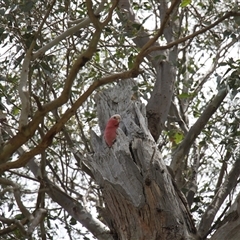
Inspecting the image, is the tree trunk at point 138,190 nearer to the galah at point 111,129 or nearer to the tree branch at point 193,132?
the galah at point 111,129

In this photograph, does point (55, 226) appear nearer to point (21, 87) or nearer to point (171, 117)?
point (171, 117)

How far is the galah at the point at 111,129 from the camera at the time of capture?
353 cm

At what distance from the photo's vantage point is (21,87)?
2971 mm

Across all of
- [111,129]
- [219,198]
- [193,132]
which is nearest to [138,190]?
[111,129]

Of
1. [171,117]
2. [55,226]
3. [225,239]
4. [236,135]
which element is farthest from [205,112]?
[55,226]

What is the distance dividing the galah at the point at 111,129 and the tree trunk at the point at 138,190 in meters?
0.03

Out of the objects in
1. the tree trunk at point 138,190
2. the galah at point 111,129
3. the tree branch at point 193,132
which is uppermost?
→ the tree branch at point 193,132

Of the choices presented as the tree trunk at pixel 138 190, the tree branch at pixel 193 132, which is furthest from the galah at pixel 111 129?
the tree branch at pixel 193 132

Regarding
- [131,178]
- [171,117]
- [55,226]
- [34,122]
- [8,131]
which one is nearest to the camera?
[34,122]

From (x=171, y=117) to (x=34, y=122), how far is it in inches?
92.3

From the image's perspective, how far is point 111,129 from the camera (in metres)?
3.59

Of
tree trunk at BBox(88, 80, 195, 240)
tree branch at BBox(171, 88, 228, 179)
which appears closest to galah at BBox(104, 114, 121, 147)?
tree trunk at BBox(88, 80, 195, 240)

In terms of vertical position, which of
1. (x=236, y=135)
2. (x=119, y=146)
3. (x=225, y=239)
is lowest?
(x=225, y=239)

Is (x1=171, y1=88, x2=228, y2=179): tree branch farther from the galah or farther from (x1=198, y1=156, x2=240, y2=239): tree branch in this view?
the galah
